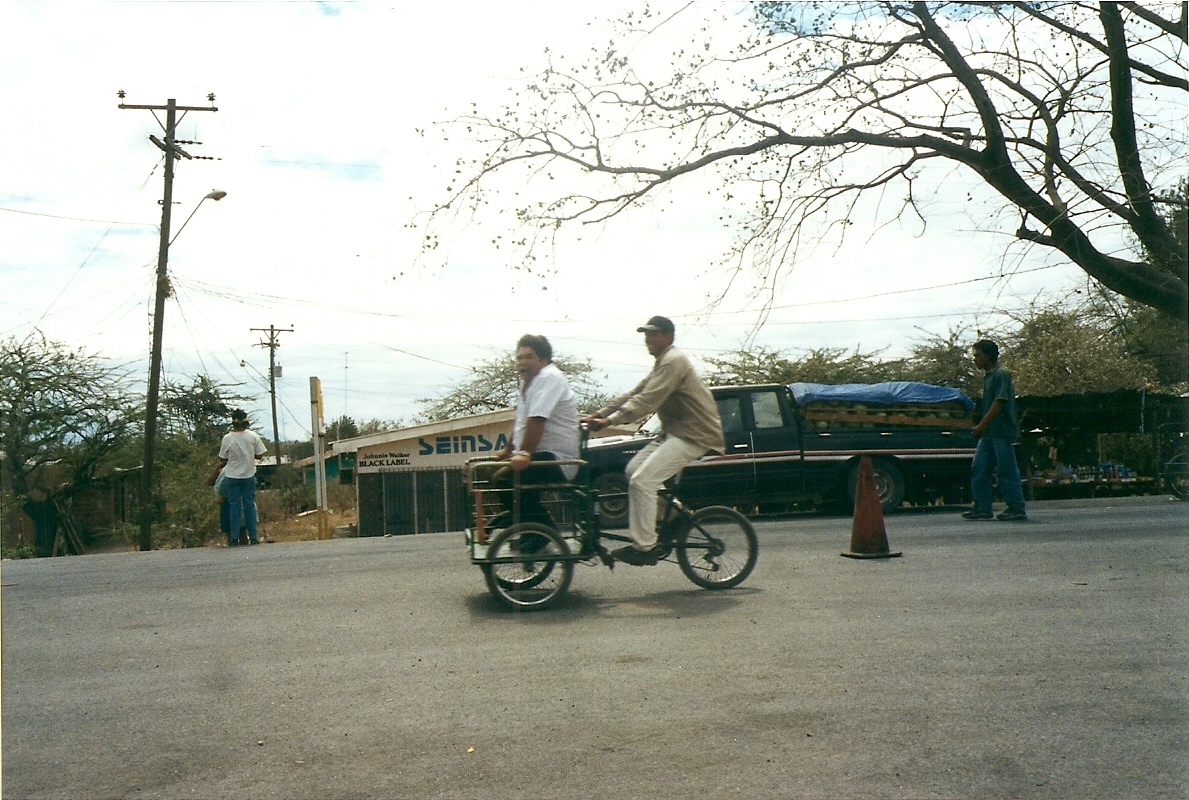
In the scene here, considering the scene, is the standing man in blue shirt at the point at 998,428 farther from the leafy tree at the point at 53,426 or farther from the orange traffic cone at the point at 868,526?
the leafy tree at the point at 53,426

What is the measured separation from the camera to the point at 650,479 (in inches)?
279

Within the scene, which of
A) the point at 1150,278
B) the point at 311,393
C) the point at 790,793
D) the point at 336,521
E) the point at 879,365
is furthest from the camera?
the point at 336,521

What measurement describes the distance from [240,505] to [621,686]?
9861 mm

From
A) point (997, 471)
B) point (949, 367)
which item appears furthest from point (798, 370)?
point (997, 471)

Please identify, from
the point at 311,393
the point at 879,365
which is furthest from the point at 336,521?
the point at 311,393

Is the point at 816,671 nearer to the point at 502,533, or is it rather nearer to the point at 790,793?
the point at 790,793

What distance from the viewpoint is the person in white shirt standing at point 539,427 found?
22.2 feet

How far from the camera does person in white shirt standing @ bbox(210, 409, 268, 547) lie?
43.8ft

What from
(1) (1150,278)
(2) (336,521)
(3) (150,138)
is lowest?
(2) (336,521)

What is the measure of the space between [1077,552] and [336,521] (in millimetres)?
36905

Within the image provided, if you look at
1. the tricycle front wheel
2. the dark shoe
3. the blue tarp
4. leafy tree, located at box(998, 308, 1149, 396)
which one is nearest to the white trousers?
the dark shoe

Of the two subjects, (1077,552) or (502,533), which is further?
(1077,552)

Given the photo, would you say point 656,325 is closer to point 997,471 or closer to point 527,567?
point 527,567

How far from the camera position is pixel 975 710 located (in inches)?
180
